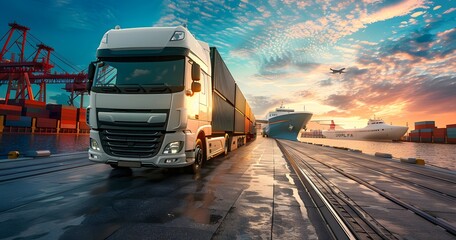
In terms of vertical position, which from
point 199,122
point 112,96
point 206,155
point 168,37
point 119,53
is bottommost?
point 206,155

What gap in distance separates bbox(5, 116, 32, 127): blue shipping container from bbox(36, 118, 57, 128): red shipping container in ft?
5.47

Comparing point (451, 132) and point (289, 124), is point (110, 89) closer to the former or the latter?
point (289, 124)

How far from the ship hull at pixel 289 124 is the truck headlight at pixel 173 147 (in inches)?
2269

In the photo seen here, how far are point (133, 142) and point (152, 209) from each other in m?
2.38

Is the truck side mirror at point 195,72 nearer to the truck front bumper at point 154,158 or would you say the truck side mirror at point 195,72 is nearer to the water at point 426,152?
the truck front bumper at point 154,158

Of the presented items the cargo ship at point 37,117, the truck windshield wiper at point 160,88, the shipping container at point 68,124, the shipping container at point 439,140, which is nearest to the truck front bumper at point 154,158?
the truck windshield wiper at point 160,88

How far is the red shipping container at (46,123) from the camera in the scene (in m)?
58.9

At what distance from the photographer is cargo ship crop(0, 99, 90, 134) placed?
54250mm

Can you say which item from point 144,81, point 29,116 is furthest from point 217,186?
point 29,116

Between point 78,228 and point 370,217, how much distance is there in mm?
4789

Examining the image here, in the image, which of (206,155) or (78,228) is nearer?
(78,228)

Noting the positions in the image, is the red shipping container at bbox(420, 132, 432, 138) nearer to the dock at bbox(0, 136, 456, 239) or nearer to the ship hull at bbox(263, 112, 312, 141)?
the ship hull at bbox(263, 112, 312, 141)

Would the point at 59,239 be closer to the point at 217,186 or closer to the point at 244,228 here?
the point at 244,228

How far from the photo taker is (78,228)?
340 centimetres
